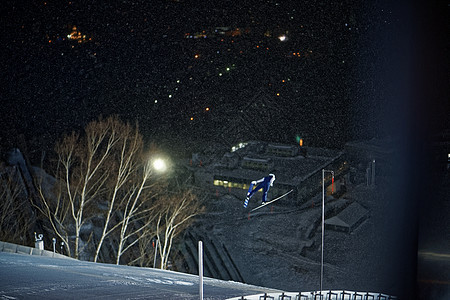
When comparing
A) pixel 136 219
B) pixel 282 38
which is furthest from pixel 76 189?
pixel 282 38

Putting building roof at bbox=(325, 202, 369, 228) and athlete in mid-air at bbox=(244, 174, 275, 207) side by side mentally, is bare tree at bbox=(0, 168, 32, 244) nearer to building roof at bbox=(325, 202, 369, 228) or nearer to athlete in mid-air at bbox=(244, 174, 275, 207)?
athlete in mid-air at bbox=(244, 174, 275, 207)

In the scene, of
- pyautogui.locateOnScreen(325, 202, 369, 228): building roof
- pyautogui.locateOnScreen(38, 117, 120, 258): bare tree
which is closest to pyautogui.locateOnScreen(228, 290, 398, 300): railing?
pyautogui.locateOnScreen(38, 117, 120, 258): bare tree

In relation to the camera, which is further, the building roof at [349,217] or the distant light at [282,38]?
the distant light at [282,38]

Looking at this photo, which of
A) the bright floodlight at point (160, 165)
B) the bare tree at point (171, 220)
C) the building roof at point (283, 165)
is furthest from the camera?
the bright floodlight at point (160, 165)

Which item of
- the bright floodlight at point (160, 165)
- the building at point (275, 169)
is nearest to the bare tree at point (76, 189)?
the bright floodlight at point (160, 165)

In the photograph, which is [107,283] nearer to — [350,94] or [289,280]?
[289,280]

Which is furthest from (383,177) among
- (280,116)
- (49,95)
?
(49,95)

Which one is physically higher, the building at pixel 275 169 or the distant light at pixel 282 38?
the distant light at pixel 282 38

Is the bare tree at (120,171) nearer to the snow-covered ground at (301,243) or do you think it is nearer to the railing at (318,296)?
the snow-covered ground at (301,243)

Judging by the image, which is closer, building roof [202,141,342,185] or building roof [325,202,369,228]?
building roof [325,202,369,228]

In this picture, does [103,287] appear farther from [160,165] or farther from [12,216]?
[160,165]

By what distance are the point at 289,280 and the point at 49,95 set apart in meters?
12.9

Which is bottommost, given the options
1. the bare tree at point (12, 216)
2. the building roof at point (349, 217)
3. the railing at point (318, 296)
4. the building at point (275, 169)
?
the railing at point (318, 296)

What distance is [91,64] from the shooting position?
724 inches
